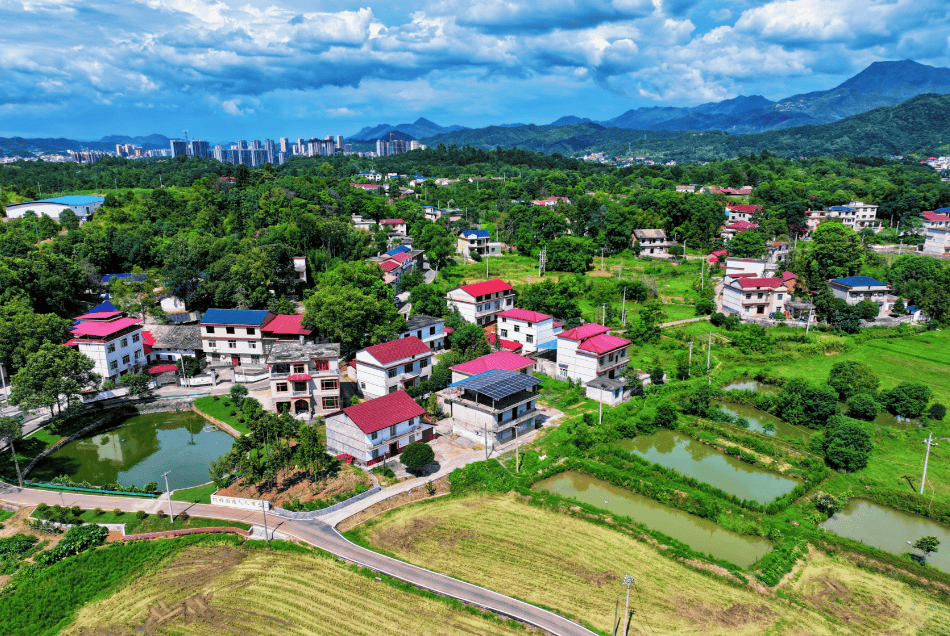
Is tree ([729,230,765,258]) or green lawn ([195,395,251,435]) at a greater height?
tree ([729,230,765,258])

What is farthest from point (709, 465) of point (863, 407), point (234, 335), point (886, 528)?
point (234, 335)

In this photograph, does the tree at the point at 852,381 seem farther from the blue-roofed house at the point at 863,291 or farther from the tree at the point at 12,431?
the tree at the point at 12,431

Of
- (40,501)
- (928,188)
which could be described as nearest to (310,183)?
(40,501)

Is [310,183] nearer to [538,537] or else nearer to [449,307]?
[449,307]

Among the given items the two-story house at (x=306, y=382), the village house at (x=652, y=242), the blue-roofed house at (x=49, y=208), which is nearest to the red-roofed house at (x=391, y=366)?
the two-story house at (x=306, y=382)

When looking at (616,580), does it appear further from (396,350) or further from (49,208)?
(49,208)

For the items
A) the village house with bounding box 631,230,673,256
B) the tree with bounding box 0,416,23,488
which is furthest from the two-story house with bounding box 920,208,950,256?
Answer: the tree with bounding box 0,416,23,488

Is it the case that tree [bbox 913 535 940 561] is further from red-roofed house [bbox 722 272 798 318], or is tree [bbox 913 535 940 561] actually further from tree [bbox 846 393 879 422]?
red-roofed house [bbox 722 272 798 318]
